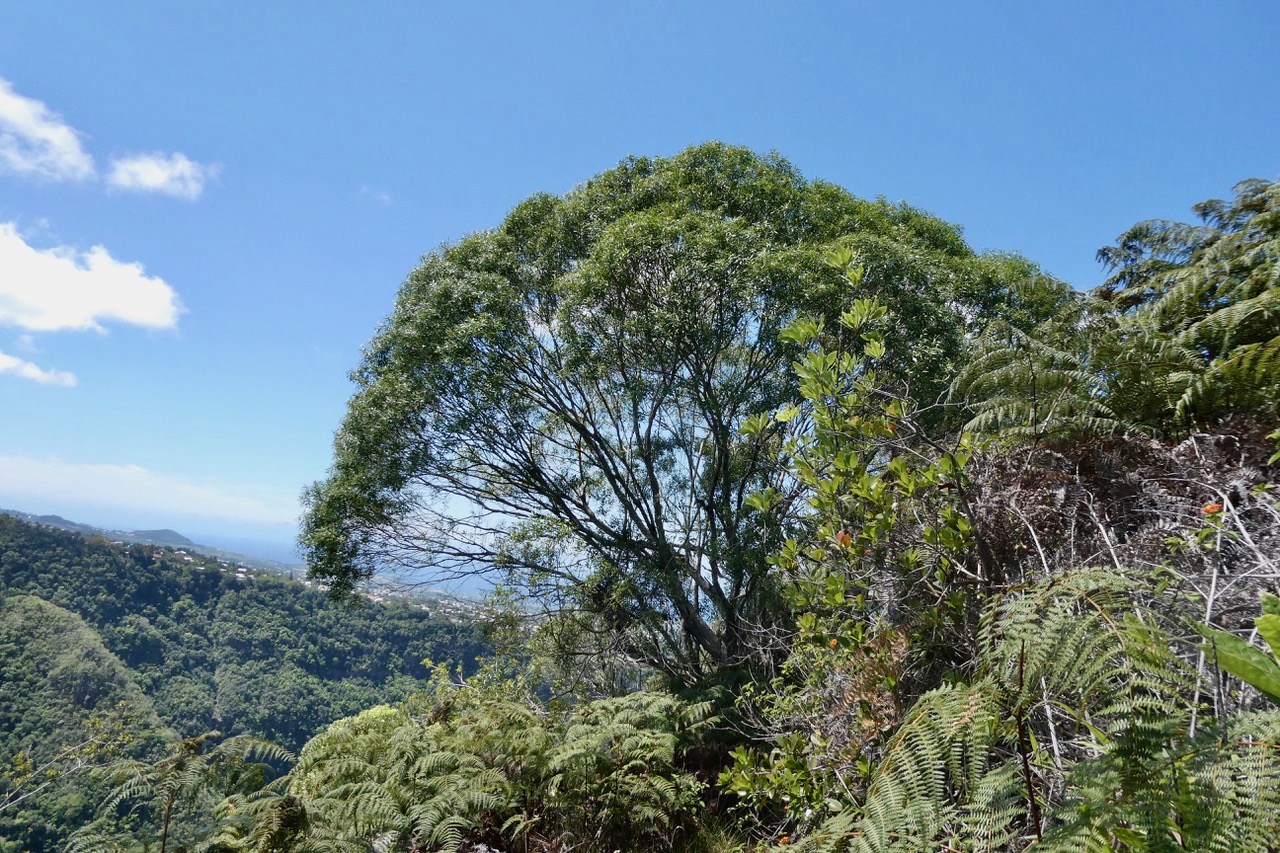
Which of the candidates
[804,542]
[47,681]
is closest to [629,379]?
[804,542]

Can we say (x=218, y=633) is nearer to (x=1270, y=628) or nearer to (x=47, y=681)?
(x=47, y=681)

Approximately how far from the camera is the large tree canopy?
7277 mm

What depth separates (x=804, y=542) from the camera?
4.04 metres

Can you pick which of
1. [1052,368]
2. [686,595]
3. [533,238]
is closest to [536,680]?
[686,595]

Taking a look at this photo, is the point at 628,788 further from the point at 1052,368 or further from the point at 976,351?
the point at 976,351

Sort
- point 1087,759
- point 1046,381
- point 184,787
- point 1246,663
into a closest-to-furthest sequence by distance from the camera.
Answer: point 1246,663 < point 1087,759 < point 184,787 < point 1046,381

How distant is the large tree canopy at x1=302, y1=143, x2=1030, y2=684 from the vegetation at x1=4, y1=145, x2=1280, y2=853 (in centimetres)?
5

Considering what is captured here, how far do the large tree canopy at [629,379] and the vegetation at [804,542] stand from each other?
0.05 meters

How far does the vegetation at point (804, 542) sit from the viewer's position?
4.30ft

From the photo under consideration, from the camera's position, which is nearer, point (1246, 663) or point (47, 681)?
point (1246, 663)

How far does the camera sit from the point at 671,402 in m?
8.11

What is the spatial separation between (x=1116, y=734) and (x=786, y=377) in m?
6.50

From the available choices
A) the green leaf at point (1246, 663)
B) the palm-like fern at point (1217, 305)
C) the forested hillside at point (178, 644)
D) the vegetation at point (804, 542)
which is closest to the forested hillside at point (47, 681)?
the forested hillside at point (178, 644)

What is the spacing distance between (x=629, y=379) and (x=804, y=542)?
4304 millimetres
